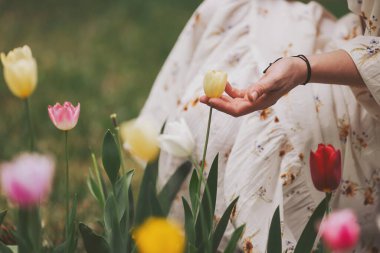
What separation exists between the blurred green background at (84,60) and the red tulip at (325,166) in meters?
0.99

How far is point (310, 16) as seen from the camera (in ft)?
5.18

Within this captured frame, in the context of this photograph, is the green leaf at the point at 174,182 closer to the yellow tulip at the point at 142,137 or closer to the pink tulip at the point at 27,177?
the yellow tulip at the point at 142,137

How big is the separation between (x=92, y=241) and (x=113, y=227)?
78mm

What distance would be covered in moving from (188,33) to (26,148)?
803 mm

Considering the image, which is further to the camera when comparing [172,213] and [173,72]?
[173,72]

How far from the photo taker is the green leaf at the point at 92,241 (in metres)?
0.99

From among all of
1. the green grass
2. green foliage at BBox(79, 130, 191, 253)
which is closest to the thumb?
green foliage at BBox(79, 130, 191, 253)

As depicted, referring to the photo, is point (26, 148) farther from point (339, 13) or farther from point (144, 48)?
point (339, 13)

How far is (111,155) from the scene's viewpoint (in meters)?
1.03

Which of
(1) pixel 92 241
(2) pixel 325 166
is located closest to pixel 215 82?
(2) pixel 325 166

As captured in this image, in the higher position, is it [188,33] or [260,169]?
[188,33]

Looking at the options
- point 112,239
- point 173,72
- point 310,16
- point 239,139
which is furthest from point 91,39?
point 112,239

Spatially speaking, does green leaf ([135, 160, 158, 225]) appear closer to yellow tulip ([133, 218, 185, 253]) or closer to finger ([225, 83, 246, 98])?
finger ([225, 83, 246, 98])

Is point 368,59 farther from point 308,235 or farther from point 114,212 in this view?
point 114,212
